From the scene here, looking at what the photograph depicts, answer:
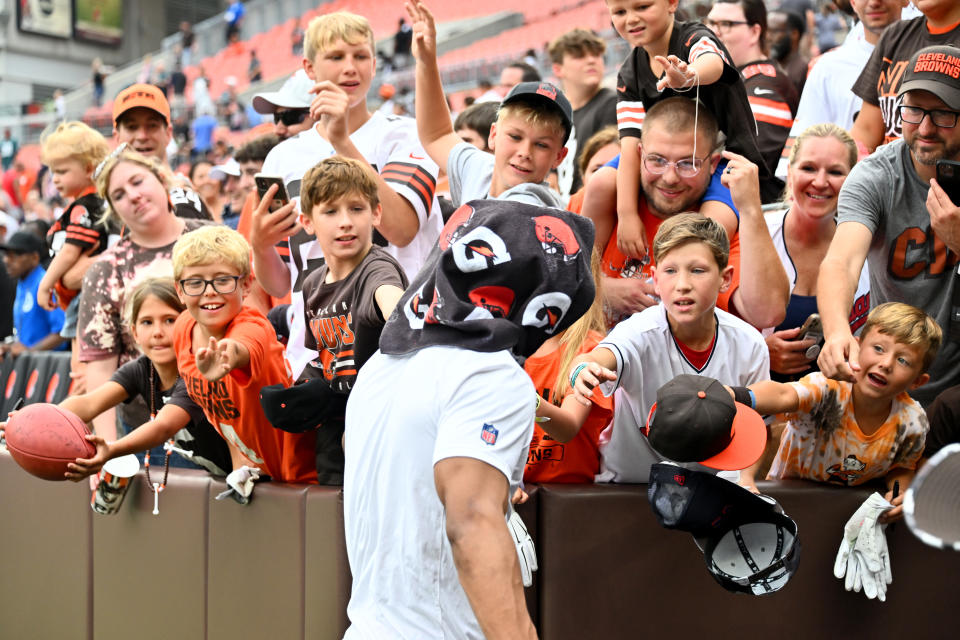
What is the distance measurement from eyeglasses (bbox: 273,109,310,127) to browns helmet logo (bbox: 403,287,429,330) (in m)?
3.08

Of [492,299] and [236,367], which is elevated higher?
[492,299]

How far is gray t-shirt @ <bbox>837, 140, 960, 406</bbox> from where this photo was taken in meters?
3.69

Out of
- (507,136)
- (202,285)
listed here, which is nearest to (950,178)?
(507,136)

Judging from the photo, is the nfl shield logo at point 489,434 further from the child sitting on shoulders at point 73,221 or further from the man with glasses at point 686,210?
the child sitting on shoulders at point 73,221

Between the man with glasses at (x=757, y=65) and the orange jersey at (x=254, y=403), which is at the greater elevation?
the man with glasses at (x=757, y=65)

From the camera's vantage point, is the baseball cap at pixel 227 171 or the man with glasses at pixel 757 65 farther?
the baseball cap at pixel 227 171

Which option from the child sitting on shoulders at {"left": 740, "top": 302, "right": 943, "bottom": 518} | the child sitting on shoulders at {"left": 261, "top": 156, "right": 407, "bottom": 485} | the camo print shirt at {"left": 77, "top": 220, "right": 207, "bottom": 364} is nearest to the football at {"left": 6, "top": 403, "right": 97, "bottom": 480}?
the child sitting on shoulders at {"left": 261, "top": 156, "right": 407, "bottom": 485}

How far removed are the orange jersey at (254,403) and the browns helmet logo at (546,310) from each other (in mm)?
1585

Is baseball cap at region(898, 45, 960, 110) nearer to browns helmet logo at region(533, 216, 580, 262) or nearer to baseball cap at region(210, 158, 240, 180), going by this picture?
browns helmet logo at region(533, 216, 580, 262)

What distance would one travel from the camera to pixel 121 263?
199 inches

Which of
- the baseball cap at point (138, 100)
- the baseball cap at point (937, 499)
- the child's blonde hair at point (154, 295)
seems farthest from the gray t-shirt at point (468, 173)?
the baseball cap at point (138, 100)

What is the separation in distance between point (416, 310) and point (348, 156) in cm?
174

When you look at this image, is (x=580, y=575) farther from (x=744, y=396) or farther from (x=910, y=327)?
(x=910, y=327)

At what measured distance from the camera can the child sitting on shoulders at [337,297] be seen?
345cm
